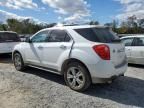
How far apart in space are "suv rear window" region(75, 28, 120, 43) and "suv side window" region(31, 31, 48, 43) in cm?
142

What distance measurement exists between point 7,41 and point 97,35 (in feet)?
23.3

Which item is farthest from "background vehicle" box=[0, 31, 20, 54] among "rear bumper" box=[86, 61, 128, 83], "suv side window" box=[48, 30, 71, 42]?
"rear bumper" box=[86, 61, 128, 83]

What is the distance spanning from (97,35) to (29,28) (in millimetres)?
53125

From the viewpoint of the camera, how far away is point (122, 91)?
5.41 metres

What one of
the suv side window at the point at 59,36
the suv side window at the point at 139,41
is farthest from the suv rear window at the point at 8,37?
the suv side window at the point at 139,41

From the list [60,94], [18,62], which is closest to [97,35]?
[60,94]

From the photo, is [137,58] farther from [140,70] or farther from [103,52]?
[103,52]

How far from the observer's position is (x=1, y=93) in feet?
17.5

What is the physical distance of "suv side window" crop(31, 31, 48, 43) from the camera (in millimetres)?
6532

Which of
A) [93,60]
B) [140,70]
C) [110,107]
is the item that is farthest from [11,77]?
[140,70]

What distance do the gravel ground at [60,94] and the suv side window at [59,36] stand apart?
4.28 ft

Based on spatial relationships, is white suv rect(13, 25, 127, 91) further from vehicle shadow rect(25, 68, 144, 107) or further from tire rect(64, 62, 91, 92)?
vehicle shadow rect(25, 68, 144, 107)

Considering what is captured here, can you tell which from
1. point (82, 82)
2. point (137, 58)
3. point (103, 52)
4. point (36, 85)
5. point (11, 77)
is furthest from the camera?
point (137, 58)

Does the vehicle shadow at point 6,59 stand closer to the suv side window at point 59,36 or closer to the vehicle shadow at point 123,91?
the suv side window at point 59,36
